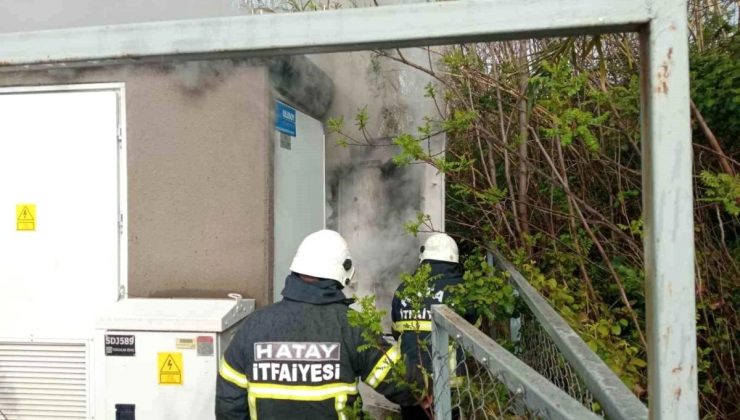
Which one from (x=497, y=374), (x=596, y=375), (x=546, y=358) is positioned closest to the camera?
(x=596, y=375)

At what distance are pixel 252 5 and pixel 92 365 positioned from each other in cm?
244

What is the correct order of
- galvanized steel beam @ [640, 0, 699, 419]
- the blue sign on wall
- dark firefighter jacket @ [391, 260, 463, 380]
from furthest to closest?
dark firefighter jacket @ [391, 260, 463, 380] < the blue sign on wall < galvanized steel beam @ [640, 0, 699, 419]

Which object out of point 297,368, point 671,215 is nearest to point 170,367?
point 297,368

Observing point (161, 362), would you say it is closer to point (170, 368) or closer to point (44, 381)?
point (170, 368)

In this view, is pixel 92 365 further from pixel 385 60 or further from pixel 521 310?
pixel 385 60

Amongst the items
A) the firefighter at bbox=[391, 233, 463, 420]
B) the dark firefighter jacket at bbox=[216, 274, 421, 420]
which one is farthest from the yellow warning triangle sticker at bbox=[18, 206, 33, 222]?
the firefighter at bbox=[391, 233, 463, 420]

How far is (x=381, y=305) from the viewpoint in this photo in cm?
394

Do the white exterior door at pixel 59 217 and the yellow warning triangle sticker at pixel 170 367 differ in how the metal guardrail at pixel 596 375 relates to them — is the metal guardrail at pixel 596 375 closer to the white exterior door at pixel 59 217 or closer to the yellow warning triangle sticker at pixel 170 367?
the yellow warning triangle sticker at pixel 170 367

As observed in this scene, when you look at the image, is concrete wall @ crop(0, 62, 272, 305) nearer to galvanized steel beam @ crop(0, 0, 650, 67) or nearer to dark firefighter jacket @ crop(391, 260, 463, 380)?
dark firefighter jacket @ crop(391, 260, 463, 380)

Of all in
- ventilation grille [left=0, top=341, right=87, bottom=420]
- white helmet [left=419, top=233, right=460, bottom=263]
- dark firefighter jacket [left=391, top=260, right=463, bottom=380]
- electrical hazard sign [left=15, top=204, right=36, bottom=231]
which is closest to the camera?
ventilation grille [left=0, top=341, right=87, bottom=420]

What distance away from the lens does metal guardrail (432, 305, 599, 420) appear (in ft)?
3.61

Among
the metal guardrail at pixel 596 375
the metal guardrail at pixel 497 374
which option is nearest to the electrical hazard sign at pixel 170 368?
the metal guardrail at pixel 497 374

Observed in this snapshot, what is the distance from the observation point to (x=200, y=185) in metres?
2.96

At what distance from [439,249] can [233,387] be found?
1.91 metres
